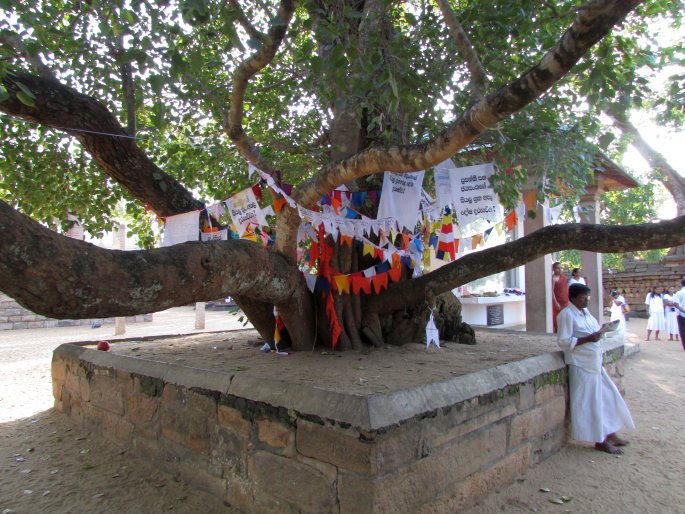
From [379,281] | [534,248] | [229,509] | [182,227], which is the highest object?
[182,227]

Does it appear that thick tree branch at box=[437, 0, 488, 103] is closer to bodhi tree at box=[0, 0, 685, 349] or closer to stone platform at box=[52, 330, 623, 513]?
bodhi tree at box=[0, 0, 685, 349]

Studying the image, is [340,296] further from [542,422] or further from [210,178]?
[210,178]

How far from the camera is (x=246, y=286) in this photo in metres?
3.94

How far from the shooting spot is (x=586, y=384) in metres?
4.42

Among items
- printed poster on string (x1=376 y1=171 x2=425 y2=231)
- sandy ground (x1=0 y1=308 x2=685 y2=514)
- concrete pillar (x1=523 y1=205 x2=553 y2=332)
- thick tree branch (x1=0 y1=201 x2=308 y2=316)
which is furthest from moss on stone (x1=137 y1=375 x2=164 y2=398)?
concrete pillar (x1=523 y1=205 x2=553 y2=332)

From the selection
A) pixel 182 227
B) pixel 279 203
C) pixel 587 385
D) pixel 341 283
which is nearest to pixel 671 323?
pixel 587 385

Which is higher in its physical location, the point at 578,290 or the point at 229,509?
the point at 578,290

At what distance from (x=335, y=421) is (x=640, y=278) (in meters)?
22.3

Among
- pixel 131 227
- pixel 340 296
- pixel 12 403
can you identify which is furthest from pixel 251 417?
pixel 131 227

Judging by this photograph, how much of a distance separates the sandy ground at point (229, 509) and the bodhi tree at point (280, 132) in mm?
Answer: 823

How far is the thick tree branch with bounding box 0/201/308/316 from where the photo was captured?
2.36 meters

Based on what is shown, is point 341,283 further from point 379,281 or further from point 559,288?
point 559,288

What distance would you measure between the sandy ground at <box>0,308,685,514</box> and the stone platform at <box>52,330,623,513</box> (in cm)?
7

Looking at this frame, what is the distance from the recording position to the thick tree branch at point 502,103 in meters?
2.54
